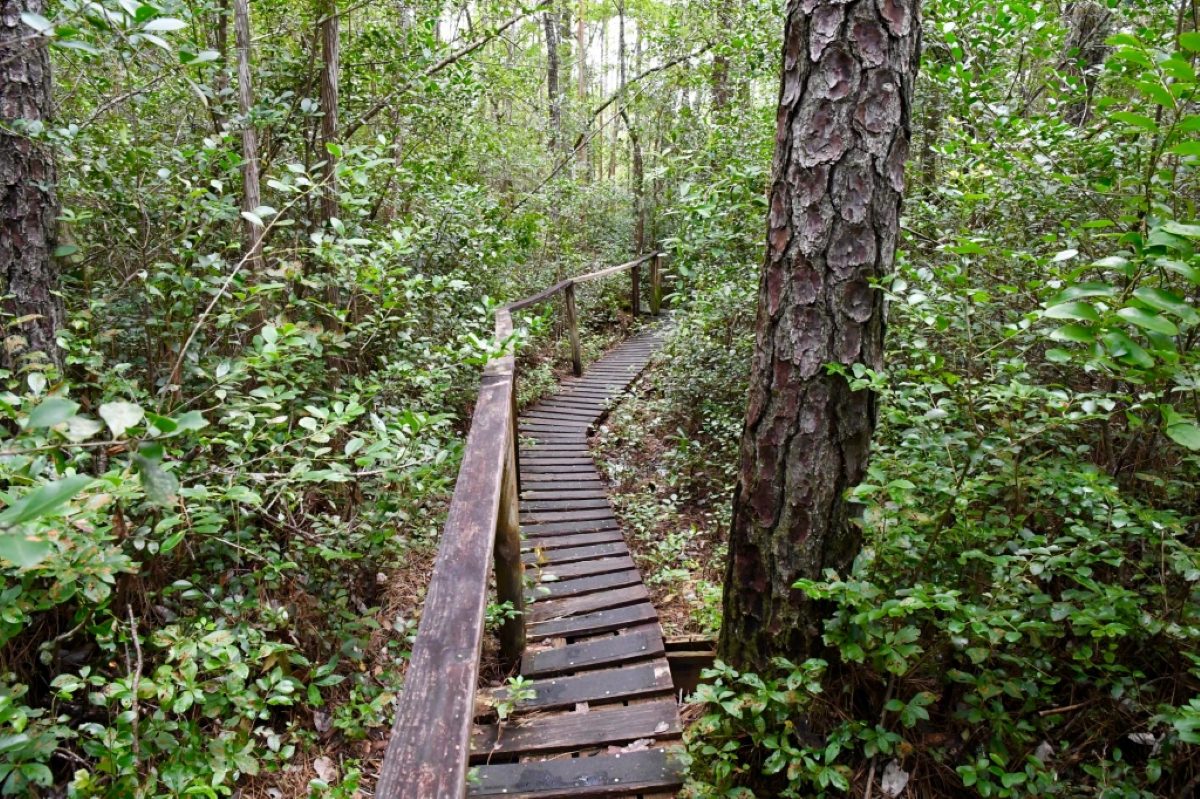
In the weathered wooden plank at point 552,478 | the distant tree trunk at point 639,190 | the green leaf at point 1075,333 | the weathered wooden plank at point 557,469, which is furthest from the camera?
the distant tree trunk at point 639,190

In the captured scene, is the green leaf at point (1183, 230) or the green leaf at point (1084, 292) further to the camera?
the green leaf at point (1084, 292)

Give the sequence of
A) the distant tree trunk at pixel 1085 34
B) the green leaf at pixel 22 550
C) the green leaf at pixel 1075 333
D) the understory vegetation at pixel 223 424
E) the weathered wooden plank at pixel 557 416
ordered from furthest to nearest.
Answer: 1. the weathered wooden plank at pixel 557 416
2. the distant tree trunk at pixel 1085 34
3. the understory vegetation at pixel 223 424
4. the green leaf at pixel 1075 333
5. the green leaf at pixel 22 550

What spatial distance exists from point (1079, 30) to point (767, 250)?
19.9 ft

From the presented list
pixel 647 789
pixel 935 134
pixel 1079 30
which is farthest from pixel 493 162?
pixel 647 789

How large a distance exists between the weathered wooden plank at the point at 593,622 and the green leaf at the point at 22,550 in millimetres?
3111

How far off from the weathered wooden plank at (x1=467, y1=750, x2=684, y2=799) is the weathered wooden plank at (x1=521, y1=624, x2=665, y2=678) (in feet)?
2.14

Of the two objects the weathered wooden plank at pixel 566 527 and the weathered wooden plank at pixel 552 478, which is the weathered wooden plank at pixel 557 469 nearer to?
the weathered wooden plank at pixel 552 478

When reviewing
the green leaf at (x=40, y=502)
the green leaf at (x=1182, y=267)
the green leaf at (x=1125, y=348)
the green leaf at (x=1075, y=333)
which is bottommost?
the green leaf at (x=40, y=502)

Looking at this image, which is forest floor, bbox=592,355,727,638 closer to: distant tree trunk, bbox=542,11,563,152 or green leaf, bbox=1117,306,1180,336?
green leaf, bbox=1117,306,1180,336

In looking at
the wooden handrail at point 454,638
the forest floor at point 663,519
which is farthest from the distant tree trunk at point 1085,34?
the wooden handrail at point 454,638

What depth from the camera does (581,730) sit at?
2.97 metres

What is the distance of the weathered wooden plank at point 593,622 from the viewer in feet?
12.2

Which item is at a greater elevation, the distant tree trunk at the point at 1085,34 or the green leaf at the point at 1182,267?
the distant tree trunk at the point at 1085,34

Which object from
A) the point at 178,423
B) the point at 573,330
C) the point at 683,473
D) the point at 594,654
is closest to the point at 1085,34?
the point at 683,473
